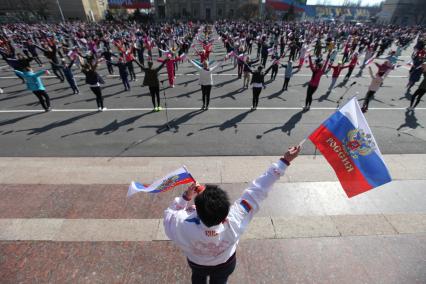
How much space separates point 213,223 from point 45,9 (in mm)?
84000

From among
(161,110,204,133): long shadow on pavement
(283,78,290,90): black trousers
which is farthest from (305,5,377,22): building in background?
(161,110,204,133): long shadow on pavement

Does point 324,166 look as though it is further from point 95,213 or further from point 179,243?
point 95,213

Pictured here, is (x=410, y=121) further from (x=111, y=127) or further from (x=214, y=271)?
(x=111, y=127)

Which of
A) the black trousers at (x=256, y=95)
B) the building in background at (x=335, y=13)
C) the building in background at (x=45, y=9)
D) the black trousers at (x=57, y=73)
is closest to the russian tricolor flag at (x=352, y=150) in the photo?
the black trousers at (x=256, y=95)

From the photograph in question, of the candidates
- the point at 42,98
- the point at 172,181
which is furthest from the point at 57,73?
the point at 172,181

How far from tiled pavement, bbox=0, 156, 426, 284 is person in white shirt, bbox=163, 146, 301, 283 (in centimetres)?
138

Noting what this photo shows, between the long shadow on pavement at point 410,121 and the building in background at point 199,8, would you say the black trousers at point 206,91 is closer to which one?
the long shadow on pavement at point 410,121

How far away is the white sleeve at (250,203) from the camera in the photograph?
2094mm

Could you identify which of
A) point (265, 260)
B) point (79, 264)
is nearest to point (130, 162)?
point (79, 264)

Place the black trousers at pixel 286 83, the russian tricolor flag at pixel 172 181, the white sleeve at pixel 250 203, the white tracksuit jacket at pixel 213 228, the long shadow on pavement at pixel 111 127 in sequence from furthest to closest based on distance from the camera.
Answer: the black trousers at pixel 286 83 → the long shadow on pavement at pixel 111 127 → the russian tricolor flag at pixel 172 181 → the white sleeve at pixel 250 203 → the white tracksuit jacket at pixel 213 228

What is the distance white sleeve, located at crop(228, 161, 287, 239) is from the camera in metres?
2.09

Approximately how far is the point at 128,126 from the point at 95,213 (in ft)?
16.1

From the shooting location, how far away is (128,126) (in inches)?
352

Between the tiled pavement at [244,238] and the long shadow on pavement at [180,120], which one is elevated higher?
the tiled pavement at [244,238]
